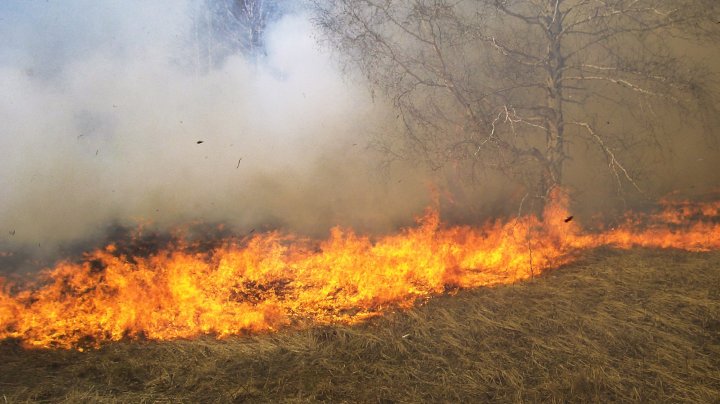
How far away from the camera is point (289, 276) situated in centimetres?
604

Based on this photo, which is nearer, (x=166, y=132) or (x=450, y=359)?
(x=450, y=359)

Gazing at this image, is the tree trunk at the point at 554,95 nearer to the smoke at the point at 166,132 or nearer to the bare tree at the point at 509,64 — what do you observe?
the bare tree at the point at 509,64

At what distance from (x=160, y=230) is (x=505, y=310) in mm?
5075

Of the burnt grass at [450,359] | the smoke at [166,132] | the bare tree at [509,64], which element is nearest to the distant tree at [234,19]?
the smoke at [166,132]

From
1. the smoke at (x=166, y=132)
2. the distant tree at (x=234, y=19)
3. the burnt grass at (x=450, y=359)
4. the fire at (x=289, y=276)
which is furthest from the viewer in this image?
the distant tree at (x=234, y=19)

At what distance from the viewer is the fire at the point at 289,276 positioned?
4.89 metres

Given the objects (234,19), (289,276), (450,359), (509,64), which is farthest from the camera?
(234,19)

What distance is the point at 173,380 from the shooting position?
12.8 ft

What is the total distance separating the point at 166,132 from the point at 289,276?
135 inches

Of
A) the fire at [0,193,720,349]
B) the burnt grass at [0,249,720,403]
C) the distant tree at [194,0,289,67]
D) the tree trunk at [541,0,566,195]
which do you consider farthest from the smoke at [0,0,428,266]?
the distant tree at [194,0,289,67]

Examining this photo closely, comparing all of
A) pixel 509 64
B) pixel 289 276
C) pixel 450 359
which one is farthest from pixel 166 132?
pixel 450 359

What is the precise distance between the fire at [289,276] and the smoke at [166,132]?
94 cm

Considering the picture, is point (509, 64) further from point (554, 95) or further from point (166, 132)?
point (166, 132)

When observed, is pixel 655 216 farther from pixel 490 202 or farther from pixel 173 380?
pixel 173 380
